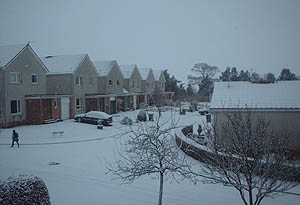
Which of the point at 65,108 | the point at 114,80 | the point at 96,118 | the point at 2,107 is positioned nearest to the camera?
the point at 2,107

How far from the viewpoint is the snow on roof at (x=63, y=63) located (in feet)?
109

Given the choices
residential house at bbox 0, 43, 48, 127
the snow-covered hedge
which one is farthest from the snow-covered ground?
residential house at bbox 0, 43, 48, 127

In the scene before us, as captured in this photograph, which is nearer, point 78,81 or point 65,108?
point 65,108

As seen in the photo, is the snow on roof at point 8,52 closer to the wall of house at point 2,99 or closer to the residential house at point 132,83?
the wall of house at point 2,99

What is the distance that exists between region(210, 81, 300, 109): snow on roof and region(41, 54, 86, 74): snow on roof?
65.2 feet

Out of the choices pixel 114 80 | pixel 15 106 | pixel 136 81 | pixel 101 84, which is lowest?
pixel 15 106

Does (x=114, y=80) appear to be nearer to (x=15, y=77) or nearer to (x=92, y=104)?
(x=92, y=104)

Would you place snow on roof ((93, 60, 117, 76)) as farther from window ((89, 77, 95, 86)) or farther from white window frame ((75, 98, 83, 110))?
white window frame ((75, 98, 83, 110))

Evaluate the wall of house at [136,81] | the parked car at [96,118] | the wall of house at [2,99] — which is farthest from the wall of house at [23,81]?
the wall of house at [136,81]

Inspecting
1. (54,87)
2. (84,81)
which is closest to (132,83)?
(84,81)

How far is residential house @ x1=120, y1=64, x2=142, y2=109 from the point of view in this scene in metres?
46.4

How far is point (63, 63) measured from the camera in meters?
34.6

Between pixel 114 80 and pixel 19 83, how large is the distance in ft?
57.2

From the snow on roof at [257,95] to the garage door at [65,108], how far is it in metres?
17.9
